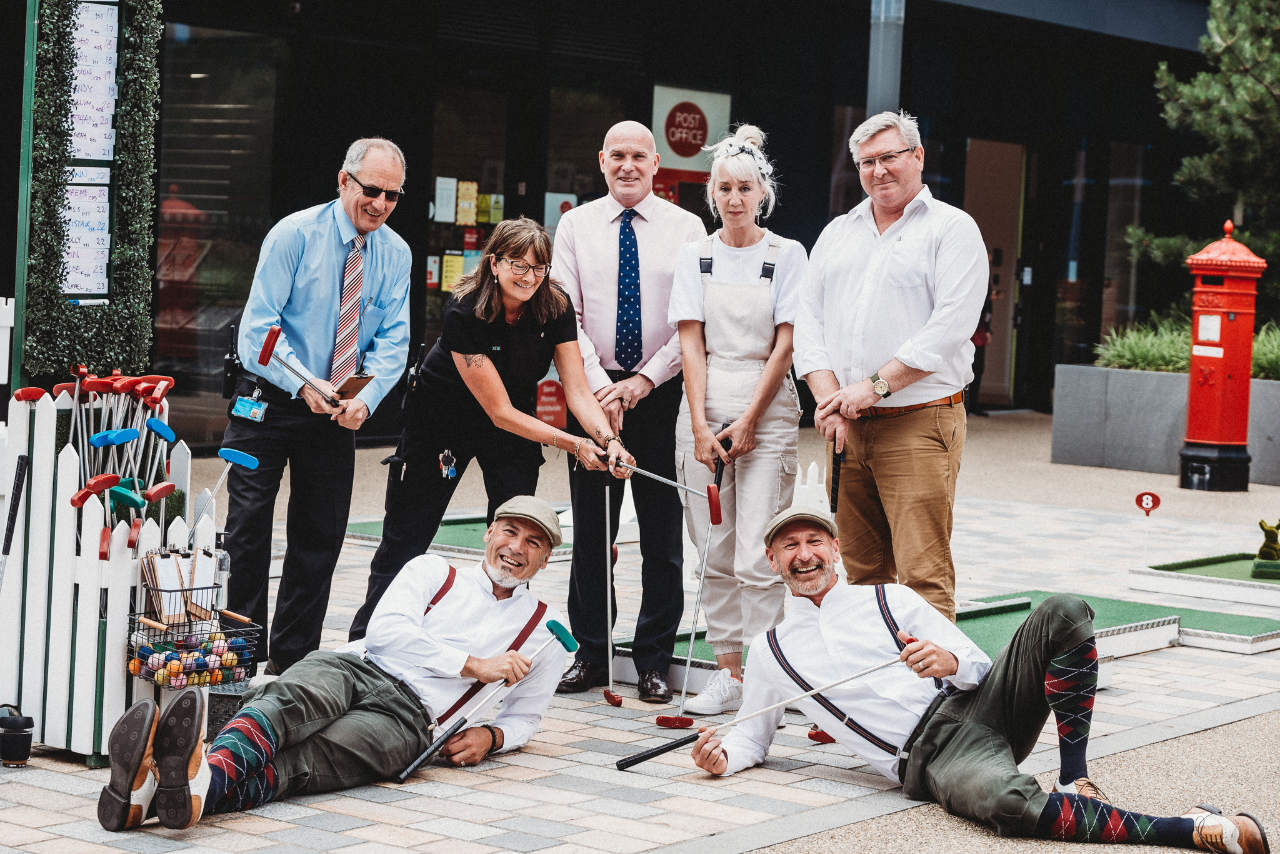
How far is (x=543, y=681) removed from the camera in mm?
5410

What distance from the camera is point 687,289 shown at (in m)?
6.17

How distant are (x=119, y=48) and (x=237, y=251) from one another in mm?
6346

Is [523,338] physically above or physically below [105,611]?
above

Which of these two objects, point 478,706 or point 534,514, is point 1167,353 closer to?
point 534,514

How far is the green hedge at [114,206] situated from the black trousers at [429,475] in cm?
106

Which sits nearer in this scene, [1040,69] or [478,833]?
[478,833]

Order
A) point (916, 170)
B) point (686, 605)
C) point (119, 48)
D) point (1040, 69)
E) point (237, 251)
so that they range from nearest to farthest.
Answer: point (916, 170)
point (119, 48)
point (686, 605)
point (237, 251)
point (1040, 69)

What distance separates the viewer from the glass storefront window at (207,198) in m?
12.2

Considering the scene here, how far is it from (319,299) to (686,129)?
1016 cm

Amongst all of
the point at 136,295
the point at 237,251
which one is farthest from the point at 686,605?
the point at 237,251

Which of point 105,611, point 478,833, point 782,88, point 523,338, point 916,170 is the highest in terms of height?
point 782,88

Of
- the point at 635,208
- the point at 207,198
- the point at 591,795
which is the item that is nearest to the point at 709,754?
the point at 591,795

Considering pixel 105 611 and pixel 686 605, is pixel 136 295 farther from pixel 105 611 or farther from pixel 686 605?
pixel 686 605

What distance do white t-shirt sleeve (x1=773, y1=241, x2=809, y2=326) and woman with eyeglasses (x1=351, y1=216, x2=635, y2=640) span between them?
0.69m
